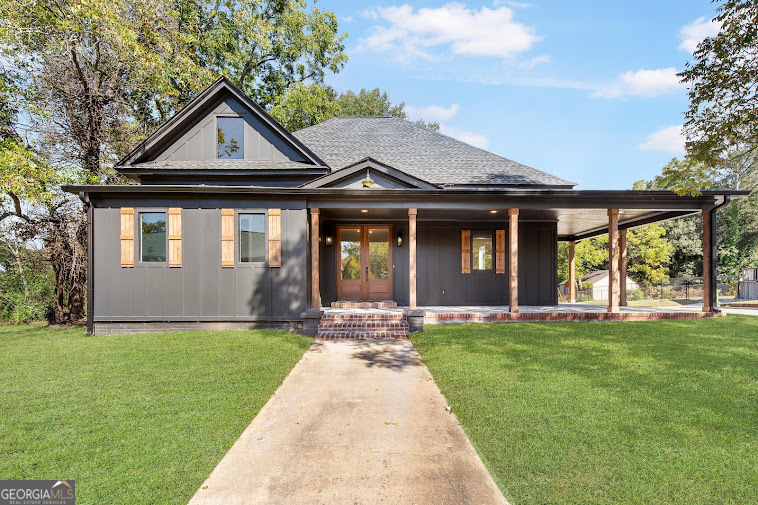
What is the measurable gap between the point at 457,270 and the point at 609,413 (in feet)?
24.6

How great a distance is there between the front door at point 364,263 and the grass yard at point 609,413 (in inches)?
159

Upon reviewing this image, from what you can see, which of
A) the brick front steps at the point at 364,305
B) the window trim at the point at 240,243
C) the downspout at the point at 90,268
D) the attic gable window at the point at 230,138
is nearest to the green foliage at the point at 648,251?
the brick front steps at the point at 364,305

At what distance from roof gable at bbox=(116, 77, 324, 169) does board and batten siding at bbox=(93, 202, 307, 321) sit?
2542 millimetres

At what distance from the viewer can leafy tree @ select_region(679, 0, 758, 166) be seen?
6259 mm

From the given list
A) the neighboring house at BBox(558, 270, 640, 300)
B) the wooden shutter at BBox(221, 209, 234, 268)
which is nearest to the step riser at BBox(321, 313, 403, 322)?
the wooden shutter at BBox(221, 209, 234, 268)

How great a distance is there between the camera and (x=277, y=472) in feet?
8.73

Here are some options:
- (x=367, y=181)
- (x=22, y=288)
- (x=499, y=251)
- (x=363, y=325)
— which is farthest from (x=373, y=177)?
(x=22, y=288)

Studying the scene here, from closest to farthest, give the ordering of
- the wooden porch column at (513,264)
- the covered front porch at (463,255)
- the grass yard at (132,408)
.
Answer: the grass yard at (132,408)
the wooden porch column at (513,264)
the covered front porch at (463,255)

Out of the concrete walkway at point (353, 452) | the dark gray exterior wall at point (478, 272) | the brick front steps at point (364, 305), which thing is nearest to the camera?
the concrete walkway at point (353, 452)

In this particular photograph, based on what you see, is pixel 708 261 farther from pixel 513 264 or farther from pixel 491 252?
pixel 491 252

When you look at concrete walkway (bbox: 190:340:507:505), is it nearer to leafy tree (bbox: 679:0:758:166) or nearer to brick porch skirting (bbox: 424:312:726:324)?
brick porch skirting (bbox: 424:312:726:324)

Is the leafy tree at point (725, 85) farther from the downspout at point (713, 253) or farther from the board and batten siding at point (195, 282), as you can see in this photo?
the board and batten siding at point (195, 282)

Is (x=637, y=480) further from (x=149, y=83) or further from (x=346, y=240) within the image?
(x=149, y=83)

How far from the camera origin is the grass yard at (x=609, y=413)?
239 centimetres
